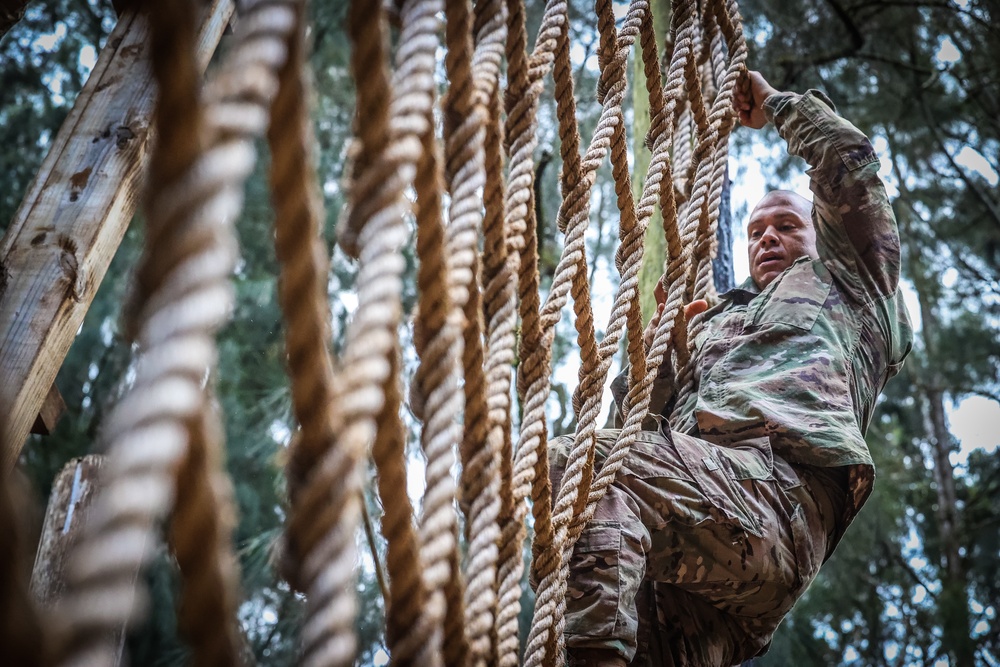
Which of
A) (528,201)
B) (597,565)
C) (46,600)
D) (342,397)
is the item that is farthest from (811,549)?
(46,600)

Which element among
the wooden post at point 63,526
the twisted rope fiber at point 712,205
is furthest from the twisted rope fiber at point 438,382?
the wooden post at point 63,526

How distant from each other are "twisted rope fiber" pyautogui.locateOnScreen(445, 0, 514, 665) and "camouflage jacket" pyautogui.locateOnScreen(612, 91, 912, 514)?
830mm

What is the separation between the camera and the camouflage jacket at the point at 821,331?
1.34 m

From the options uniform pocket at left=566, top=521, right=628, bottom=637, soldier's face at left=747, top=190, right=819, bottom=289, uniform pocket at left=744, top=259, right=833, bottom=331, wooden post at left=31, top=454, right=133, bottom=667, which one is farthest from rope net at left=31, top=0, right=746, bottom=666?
wooden post at left=31, top=454, right=133, bottom=667

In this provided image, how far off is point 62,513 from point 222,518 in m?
1.71

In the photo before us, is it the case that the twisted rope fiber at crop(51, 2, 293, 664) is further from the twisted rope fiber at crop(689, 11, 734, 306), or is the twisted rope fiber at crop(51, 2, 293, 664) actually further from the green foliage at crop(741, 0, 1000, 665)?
the green foliage at crop(741, 0, 1000, 665)

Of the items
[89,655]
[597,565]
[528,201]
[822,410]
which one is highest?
[822,410]

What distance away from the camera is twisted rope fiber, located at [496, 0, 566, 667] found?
73 cm

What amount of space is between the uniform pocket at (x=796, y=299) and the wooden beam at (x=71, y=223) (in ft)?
3.97

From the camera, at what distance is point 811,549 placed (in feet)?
4.21

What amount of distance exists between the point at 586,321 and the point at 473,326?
1.22 feet

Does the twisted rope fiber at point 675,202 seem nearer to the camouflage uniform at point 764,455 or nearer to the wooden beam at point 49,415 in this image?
the camouflage uniform at point 764,455

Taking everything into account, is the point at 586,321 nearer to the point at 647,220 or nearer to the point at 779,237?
the point at 647,220

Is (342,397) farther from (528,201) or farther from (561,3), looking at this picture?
(561,3)
